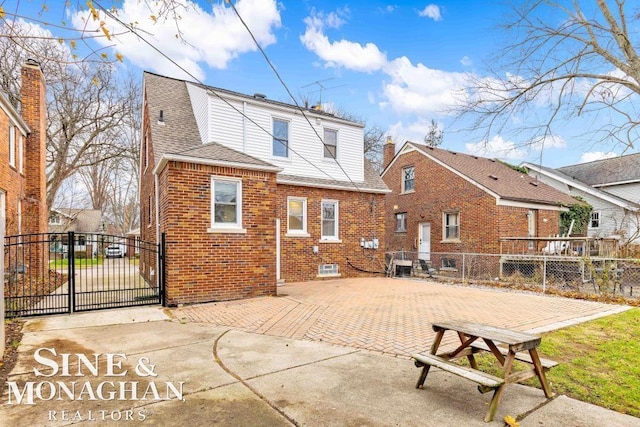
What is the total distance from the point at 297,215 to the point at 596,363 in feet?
32.3

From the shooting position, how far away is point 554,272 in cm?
1210

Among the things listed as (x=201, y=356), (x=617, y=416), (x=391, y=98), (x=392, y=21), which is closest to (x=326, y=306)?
(x=201, y=356)

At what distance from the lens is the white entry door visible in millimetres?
18719

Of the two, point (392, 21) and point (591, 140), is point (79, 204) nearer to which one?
point (392, 21)

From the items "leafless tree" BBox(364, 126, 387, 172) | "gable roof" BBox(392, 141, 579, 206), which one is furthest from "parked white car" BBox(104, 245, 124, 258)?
"leafless tree" BBox(364, 126, 387, 172)

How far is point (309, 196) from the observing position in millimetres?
13398

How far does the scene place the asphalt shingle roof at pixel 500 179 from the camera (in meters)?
16.6

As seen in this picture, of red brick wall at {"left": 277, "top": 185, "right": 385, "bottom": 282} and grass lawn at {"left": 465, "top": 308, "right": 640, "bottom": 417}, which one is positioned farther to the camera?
red brick wall at {"left": 277, "top": 185, "right": 385, "bottom": 282}

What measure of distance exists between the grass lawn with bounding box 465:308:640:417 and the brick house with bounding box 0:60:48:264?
14.7m

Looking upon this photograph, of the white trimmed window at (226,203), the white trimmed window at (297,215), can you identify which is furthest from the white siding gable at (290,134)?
the white trimmed window at (226,203)

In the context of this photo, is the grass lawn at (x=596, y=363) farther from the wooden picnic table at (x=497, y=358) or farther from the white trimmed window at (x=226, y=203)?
the white trimmed window at (x=226, y=203)

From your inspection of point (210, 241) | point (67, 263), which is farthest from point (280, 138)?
point (67, 263)

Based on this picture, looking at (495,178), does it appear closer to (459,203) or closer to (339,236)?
(459,203)

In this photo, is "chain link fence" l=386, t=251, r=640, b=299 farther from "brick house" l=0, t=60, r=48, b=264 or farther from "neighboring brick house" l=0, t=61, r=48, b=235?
"neighboring brick house" l=0, t=61, r=48, b=235
